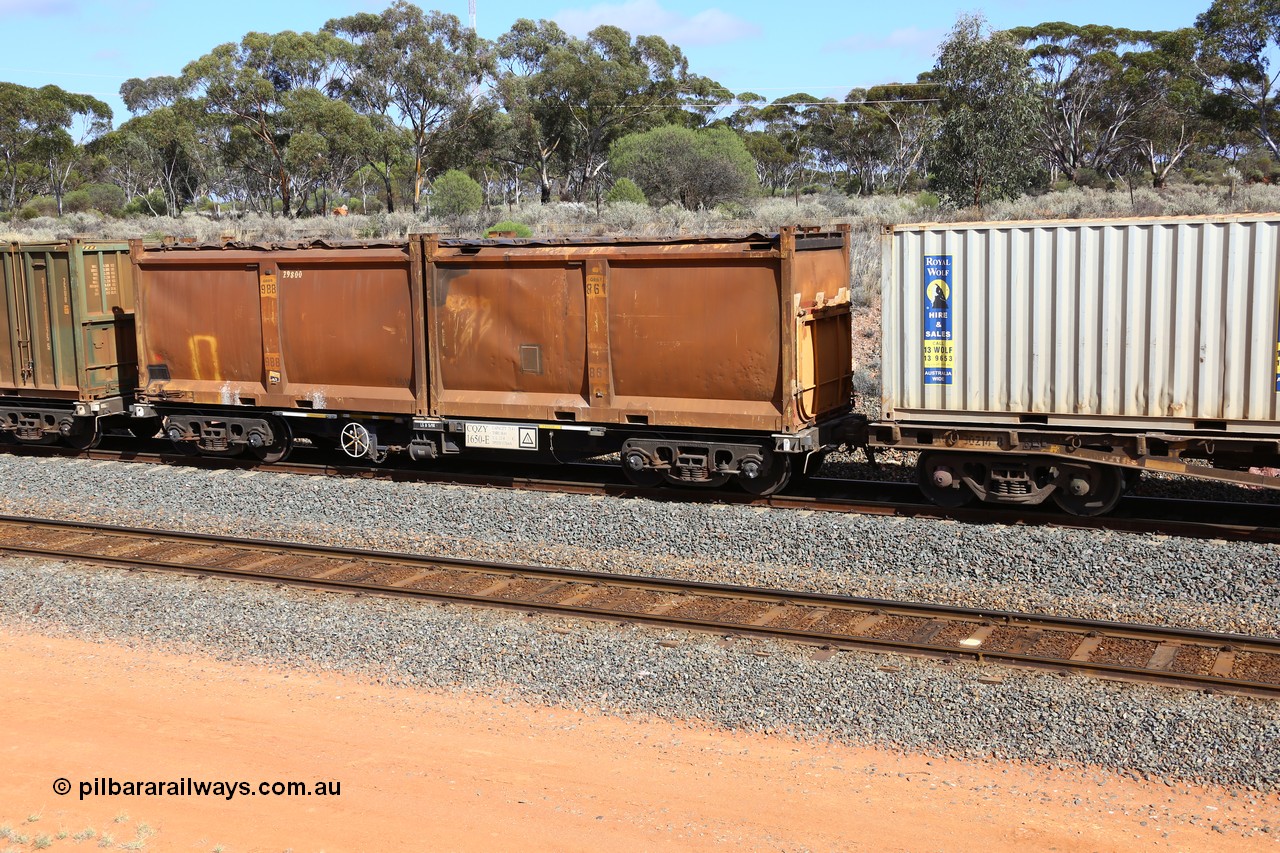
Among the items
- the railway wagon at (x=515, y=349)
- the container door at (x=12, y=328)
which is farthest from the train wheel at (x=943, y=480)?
the container door at (x=12, y=328)

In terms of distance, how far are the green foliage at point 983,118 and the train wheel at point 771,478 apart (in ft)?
69.0

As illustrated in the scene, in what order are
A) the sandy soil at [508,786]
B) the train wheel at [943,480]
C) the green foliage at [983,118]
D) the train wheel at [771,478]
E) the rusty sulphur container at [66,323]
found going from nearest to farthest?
1. the sandy soil at [508,786]
2. the train wheel at [943,480]
3. the train wheel at [771,478]
4. the rusty sulphur container at [66,323]
5. the green foliage at [983,118]

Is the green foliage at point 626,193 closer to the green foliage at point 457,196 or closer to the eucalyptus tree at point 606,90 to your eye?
the green foliage at point 457,196

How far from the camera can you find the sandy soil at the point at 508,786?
21.3 ft

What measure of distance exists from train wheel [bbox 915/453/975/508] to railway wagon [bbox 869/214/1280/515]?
0.02 m

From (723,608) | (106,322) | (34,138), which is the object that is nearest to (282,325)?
(106,322)

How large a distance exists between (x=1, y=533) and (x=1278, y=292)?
1343 cm

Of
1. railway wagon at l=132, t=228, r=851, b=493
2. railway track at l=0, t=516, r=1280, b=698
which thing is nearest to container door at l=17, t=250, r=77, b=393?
railway wagon at l=132, t=228, r=851, b=493

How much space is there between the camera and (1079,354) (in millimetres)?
11914

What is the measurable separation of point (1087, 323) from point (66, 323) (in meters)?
13.7

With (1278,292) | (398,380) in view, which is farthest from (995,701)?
(398,380)

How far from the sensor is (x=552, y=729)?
8078 millimetres

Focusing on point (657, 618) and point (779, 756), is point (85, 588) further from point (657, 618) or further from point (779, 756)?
point (779, 756)

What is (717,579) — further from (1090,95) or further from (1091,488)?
(1090,95)
